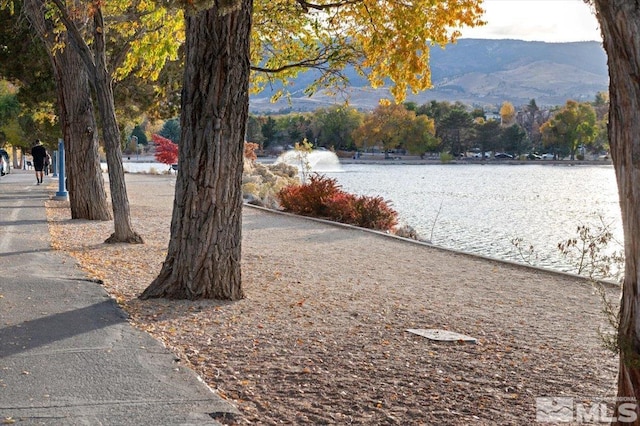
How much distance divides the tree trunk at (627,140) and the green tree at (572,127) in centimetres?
11856

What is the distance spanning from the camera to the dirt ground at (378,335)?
19.4 feet

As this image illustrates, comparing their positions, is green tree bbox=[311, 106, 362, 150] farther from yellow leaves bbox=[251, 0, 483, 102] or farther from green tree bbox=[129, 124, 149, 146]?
yellow leaves bbox=[251, 0, 483, 102]

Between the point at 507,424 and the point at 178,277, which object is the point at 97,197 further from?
the point at 507,424

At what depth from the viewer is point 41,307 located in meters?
8.62

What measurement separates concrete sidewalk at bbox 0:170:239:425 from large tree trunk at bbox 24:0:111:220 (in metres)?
9.48

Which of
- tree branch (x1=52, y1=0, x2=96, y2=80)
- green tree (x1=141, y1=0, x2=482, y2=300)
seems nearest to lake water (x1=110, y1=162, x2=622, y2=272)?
green tree (x1=141, y1=0, x2=482, y2=300)

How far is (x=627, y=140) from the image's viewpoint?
13.6 feet

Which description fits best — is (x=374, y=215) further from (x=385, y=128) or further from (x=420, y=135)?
(x=420, y=135)

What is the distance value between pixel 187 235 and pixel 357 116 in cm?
12133

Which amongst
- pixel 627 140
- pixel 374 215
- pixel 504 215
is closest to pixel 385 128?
pixel 504 215

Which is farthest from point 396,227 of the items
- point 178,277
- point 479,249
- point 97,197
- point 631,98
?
point 631,98

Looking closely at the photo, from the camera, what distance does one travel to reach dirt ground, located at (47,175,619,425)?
5.90 metres

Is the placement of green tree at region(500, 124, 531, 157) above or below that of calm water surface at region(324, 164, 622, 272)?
above

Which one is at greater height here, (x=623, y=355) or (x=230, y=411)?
(x=623, y=355)
